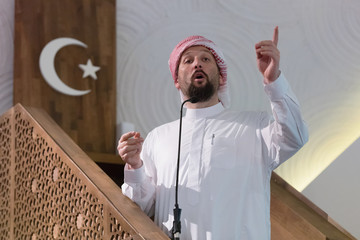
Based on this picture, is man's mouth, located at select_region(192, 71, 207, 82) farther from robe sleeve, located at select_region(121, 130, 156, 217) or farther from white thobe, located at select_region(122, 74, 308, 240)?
robe sleeve, located at select_region(121, 130, 156, 217)

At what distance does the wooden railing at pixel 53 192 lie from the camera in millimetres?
3182

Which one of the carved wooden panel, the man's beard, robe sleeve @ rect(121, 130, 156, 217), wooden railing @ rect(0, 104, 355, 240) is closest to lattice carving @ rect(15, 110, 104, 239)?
wooden railing @ rect(0, 104, 355, 240)

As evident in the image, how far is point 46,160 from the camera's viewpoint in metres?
3.76

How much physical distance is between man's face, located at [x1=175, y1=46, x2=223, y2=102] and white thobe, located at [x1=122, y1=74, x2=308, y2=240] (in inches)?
4.2

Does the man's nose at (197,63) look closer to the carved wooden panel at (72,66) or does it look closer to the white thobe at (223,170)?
the white thobe at (223,170)

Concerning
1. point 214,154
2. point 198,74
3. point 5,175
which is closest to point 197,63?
point 198,74

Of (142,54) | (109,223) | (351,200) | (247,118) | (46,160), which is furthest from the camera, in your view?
(142,54)

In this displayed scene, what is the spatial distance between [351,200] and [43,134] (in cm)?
314

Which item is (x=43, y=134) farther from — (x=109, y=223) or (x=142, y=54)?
(x=142, y=54)

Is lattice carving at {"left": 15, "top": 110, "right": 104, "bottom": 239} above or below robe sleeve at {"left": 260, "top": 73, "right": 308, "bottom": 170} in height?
below

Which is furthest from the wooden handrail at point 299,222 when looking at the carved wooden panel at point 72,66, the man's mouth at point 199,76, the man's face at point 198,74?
A: the carved wooden panel at point 72,66

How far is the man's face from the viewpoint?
3.47 meters

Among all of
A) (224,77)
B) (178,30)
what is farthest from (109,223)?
(178,30)

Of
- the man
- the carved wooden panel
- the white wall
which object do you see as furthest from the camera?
the carved wooden panel
